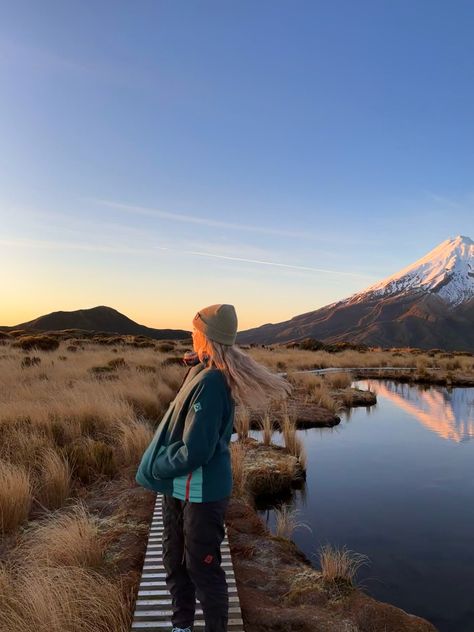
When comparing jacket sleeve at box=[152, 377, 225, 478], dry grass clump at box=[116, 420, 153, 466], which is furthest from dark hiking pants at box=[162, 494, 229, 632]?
dry grass clump at box=[116, 420, 153, 466]

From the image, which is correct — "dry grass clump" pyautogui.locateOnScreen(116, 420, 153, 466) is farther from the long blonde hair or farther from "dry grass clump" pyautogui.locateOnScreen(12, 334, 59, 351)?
"dry grass clump" pyautogui.locateOnScreen(12, 334, 59, 351)

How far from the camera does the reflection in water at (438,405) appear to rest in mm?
14852

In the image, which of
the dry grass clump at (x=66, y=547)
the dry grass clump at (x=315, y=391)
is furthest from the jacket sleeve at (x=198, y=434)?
the dry grass clump at (x=315, y=391)

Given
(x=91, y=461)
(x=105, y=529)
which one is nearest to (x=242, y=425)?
(x=91, y=461)

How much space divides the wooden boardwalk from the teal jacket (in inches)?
51.2

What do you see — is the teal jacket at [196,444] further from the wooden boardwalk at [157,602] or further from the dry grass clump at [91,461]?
the dry grass clump at [91,461]

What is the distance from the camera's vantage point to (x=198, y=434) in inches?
117

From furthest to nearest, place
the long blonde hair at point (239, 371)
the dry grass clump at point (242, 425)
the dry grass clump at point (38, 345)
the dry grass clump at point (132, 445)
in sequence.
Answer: the dry grass clump at point (38, 345) → the dry grass clump at point (242, 425) → the dry grass clump at point (132, 445) → the long blonde hair at point (239, 371)

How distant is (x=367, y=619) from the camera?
14.1 ft

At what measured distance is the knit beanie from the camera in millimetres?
3150

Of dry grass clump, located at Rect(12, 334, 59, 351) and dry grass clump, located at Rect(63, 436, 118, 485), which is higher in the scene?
dry grass clump, located at Rect(12, 334, 59, 351)

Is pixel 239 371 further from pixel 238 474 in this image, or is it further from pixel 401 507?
pixel 401 507

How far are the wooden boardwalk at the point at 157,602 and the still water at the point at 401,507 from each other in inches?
86.7

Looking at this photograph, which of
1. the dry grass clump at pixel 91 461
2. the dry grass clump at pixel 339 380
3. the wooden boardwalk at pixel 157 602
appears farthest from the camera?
the dry grass clump at pixel 339 380
